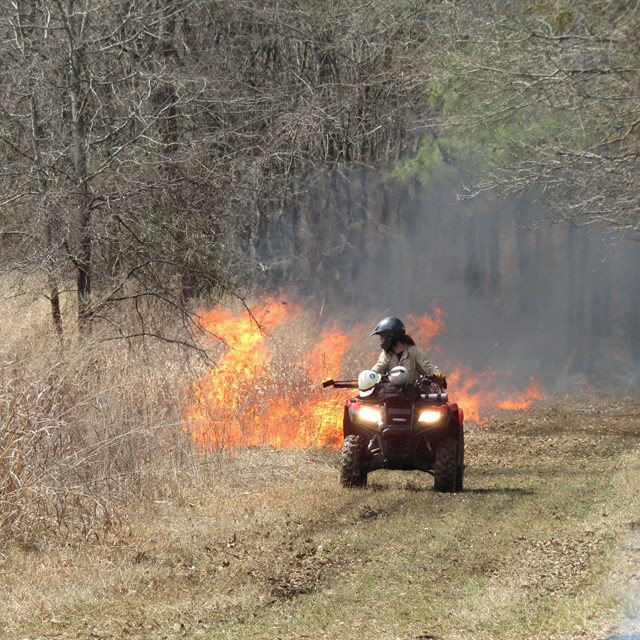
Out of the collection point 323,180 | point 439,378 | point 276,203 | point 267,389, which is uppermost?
point 323,180

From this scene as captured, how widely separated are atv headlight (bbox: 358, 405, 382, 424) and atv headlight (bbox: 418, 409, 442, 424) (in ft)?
1.62

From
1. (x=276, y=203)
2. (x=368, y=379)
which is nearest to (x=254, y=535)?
(x=368, y=379)

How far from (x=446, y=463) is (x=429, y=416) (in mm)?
626

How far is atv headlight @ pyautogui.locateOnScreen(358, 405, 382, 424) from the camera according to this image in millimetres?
13375

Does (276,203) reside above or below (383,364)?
above

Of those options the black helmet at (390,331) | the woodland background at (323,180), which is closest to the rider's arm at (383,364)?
the black helmet at (390,331)

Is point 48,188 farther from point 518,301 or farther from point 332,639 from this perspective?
point 518,301

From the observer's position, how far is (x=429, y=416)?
13.3m

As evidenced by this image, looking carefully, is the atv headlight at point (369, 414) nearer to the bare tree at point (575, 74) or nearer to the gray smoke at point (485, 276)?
the bare tree at point (575, 74)

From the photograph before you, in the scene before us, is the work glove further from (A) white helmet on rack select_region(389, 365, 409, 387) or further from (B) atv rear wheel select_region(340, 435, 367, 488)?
(B) atv rear wheel select_region(340, 435, 367, 488)

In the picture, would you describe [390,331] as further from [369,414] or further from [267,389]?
[267,389]

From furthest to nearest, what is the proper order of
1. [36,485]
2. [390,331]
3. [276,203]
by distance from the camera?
[276,203] → [390,331] → [36,485]

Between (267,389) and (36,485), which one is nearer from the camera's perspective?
(36,485)

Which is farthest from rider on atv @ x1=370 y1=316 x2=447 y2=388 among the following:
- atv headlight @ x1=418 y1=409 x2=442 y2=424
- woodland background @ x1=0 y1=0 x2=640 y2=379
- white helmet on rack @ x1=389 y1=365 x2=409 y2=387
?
woodland background @ x1=0 y1=0 x2=640 y2=379
